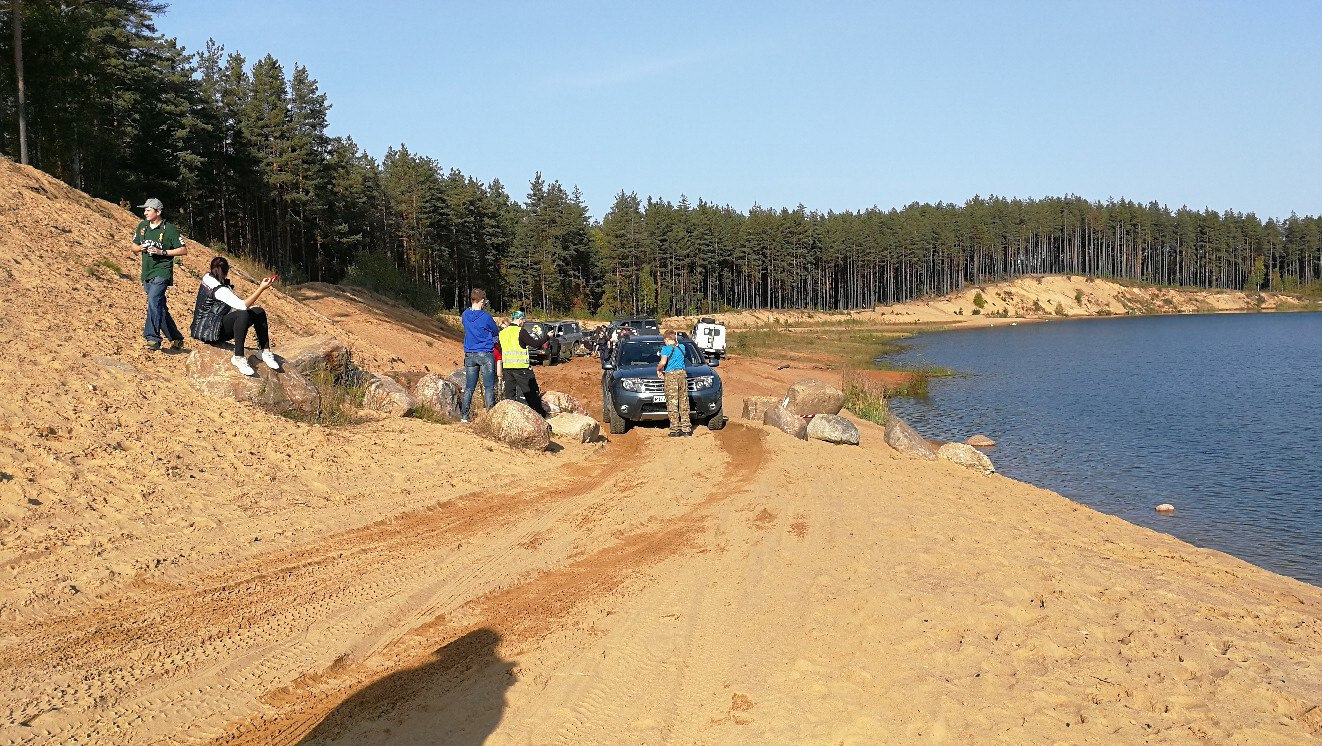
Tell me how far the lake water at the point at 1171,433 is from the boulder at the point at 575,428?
9095 millimetres

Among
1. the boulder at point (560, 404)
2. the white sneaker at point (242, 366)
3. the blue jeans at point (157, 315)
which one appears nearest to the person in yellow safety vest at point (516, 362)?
the boulder at point (560, 404)

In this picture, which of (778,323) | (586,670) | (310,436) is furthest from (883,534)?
(778,323)

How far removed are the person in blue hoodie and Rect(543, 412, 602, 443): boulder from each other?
1.19 metres

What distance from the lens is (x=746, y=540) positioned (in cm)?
784

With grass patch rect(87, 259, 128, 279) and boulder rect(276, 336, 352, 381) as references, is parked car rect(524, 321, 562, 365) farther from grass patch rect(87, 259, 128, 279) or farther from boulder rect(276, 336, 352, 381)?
boulder rect(276, 336, 352, 381)

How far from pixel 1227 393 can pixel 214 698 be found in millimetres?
37327

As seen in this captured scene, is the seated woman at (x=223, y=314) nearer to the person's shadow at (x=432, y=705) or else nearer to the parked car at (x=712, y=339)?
the person's shadow at (x=432, y=705)

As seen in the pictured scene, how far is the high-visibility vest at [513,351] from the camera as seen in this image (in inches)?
544

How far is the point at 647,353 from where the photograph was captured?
17016 mm

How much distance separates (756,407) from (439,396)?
7934 mm

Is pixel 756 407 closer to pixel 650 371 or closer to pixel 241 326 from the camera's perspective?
pixel 650 371

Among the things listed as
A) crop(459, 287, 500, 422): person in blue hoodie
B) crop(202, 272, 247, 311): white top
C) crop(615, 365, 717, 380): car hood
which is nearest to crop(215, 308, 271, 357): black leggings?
crop(202, 272, 247, 311): white top

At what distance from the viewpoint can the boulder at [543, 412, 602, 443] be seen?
544 inches

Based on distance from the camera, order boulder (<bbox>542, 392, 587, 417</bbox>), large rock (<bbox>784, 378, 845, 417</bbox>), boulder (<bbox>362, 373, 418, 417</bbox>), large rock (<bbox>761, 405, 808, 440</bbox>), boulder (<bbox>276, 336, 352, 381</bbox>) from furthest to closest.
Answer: large rock (<bbox>784, 378, 845, 417</bbox>) < boulder (<bbox>542, 392, 587, 417</bbox>) < large rock (<bbox>761, 405, 808, 440</bbox>) < boulder (<bbox>362, 373, 418, 417</bbox>) < boulder (<bbox>276, 336, 352, 381</bbox>)
